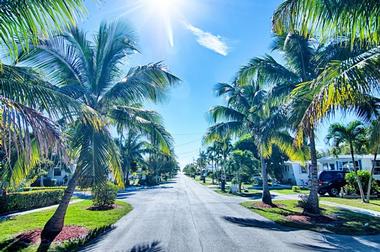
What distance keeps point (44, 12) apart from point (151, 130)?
21.3ft

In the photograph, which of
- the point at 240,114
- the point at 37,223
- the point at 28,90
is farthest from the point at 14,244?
the point at 240,114

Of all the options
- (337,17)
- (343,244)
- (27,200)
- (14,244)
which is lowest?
(343,244)

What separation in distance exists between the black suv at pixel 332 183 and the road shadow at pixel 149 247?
62.7 ft

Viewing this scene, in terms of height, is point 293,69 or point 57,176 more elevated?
point 293,69

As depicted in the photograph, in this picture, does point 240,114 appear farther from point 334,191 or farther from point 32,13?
point 32,13

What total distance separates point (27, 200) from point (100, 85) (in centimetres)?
1014

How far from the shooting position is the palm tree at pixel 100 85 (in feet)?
28.1

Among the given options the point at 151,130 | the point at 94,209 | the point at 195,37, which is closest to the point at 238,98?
the point at 195,37

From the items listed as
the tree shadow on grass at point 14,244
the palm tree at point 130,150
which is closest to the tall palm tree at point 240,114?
the tree shadow on grass at point 14,244

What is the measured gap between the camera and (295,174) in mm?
38500

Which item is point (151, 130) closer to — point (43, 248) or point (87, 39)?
point (87, 39)

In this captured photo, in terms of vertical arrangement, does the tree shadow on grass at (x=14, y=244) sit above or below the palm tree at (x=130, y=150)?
below

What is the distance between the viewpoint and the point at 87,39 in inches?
395

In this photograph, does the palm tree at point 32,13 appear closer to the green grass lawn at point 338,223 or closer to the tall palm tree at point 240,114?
the green grass lawn at point 338,223
